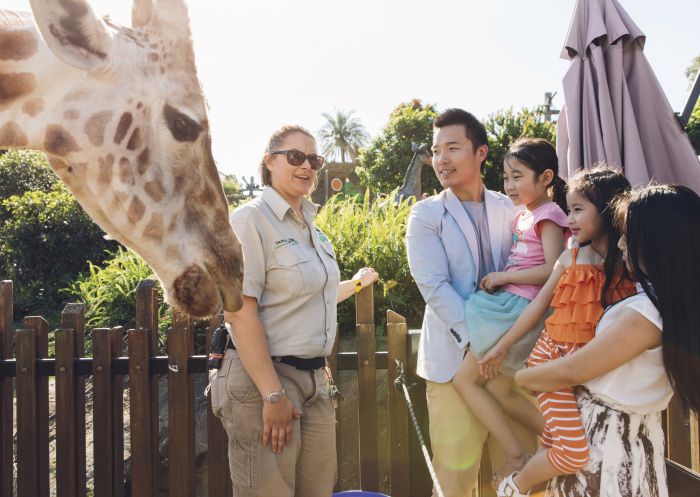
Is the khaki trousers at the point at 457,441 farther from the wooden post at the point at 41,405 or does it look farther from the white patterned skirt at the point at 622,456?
the wooden post at the point at 41,405

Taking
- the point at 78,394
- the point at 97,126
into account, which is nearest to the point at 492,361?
the point at 97,126

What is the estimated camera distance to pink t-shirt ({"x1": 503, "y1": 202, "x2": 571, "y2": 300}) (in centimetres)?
266

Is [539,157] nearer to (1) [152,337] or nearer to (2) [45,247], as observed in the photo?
(1) [152,337]

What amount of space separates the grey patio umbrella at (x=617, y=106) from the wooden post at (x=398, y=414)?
153 cm

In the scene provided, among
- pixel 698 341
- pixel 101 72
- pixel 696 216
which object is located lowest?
pixel 698 341

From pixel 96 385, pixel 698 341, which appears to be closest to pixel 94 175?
pixel 698 341

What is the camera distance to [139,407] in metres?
3.59

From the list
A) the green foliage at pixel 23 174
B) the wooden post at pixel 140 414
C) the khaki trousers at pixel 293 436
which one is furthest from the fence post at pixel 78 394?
the green foliage at pixel 23 174

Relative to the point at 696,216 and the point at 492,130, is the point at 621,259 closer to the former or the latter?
the point at 696,216

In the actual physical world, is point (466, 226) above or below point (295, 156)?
below

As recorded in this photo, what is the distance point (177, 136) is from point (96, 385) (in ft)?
8.83

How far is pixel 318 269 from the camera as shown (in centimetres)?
248

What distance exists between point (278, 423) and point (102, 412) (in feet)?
6.57

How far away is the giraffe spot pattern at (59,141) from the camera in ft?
4.80
